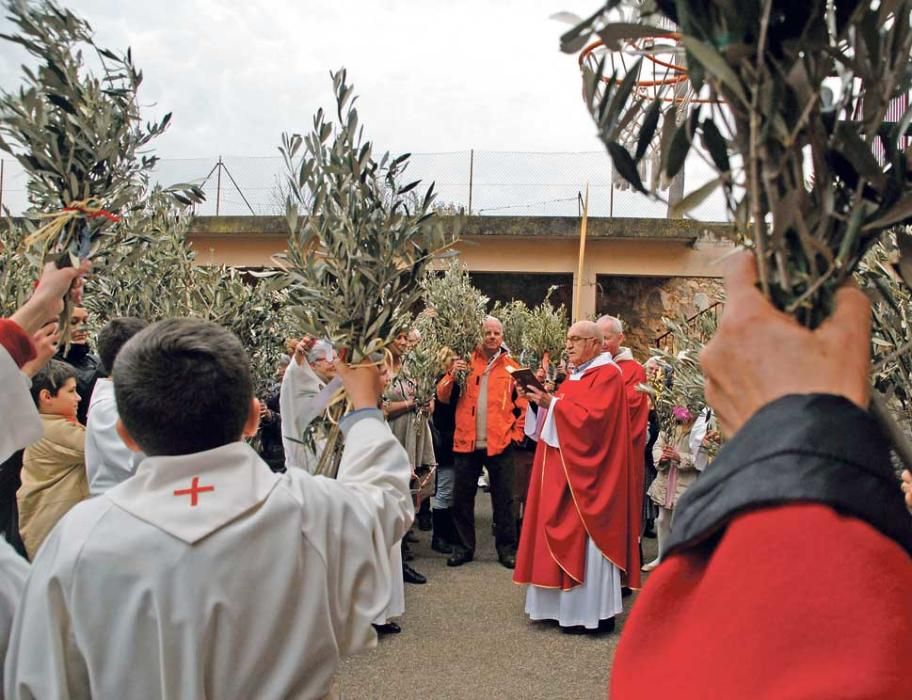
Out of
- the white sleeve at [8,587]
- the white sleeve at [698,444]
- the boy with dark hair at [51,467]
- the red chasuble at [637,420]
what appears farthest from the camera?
the white sleeve at [698,444]

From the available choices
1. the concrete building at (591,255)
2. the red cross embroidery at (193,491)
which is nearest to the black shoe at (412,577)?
the red cross embroidery at (193,491)

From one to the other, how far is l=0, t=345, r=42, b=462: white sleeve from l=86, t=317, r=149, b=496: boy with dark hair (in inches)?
55.1

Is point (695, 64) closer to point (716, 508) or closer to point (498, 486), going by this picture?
→ point (716, 508)

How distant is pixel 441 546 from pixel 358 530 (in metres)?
7.48

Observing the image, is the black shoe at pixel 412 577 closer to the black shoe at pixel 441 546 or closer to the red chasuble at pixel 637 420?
the black shoe at pixel 441 546

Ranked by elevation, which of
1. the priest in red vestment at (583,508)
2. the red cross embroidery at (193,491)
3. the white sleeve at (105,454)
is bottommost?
the priest in red vestment at (583,508)

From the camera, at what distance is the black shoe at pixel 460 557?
27.5 ft

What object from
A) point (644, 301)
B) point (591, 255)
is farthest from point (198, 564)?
point (644, 301)

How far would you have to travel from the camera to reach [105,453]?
11.4 ft

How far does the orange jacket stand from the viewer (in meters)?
8.66

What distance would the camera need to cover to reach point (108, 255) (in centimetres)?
314

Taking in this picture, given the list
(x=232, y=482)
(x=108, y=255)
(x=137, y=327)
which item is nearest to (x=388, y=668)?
(x=137, y=327)

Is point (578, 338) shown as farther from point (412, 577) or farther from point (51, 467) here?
point (51, 467)

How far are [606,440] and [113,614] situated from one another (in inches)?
212
